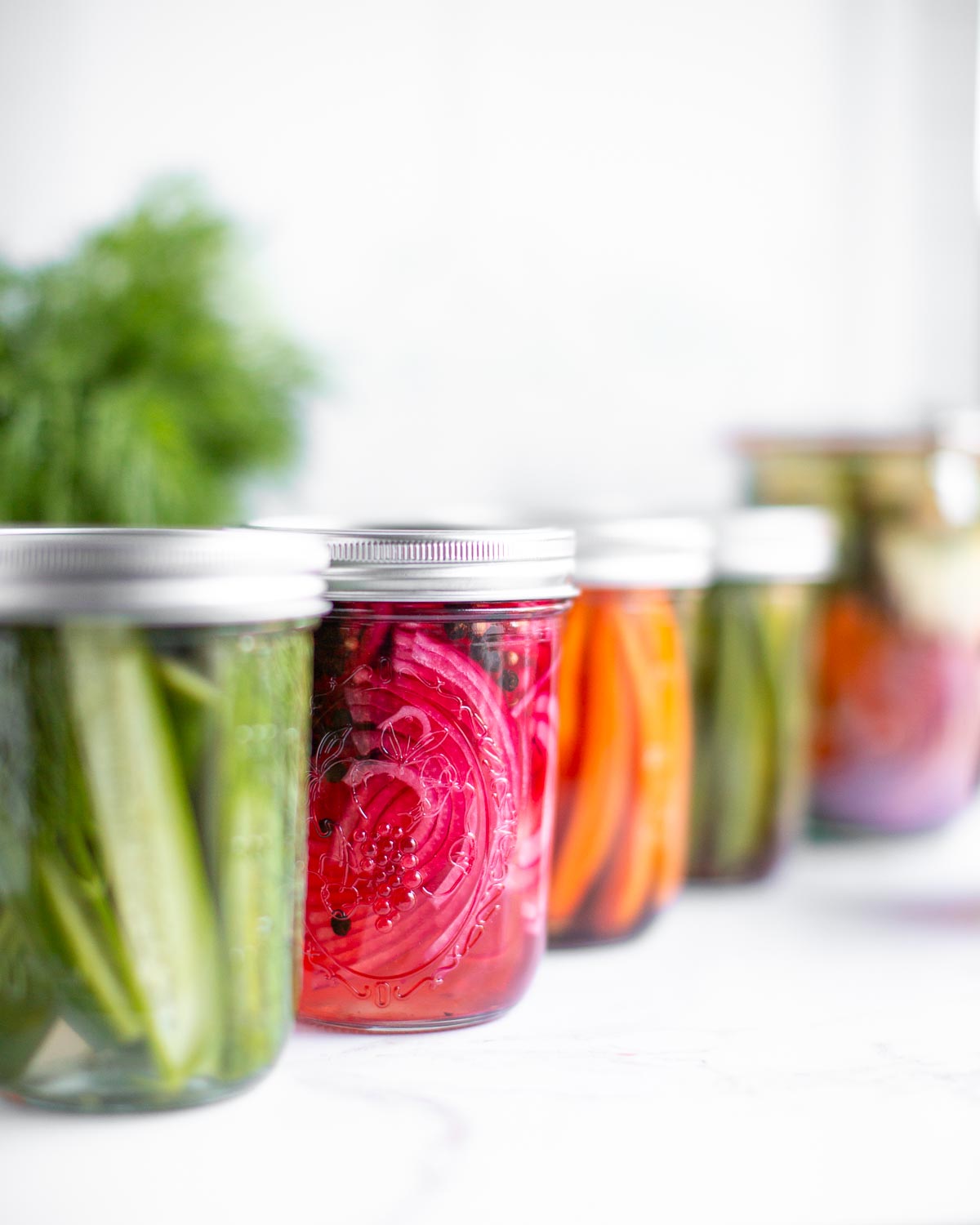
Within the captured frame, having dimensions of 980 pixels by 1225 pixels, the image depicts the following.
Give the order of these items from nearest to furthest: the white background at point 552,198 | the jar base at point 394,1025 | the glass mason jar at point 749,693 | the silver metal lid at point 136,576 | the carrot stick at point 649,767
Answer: the silver metal lid at point 136,576, the jar base at point 394,1025, the carrot stick at point 649,767, the glass mason jar at point 749,693, the white background at point 552,198

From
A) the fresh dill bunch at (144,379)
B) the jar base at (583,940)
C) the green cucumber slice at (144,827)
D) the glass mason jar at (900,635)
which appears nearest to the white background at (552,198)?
the fresh dill bunch at (144,379)

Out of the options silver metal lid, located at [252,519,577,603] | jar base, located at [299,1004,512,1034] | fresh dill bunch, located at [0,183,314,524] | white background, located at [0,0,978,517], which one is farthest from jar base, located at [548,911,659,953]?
white background, located at [0,0,978,517]

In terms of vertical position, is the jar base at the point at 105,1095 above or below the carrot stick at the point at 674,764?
below

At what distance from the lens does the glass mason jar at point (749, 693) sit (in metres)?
0.70

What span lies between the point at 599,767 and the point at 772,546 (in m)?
0.20

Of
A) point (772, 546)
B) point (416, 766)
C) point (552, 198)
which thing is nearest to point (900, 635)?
point (772, 546)

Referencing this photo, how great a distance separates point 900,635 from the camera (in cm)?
80

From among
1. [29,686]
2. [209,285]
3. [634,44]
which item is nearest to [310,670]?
[29,686]

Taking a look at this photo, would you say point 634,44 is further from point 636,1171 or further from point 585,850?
point 636,1171

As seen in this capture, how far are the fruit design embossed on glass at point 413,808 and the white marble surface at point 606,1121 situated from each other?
0.03 metres

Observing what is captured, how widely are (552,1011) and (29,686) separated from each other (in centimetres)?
27

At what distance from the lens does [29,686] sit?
1.28ft

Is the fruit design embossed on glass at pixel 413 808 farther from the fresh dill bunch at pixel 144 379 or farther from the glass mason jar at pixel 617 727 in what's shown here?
the fresh dill bunch at pixel 144 379

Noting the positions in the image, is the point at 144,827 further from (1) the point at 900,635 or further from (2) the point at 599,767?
(1) the point at 900,635
